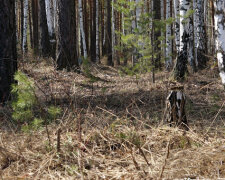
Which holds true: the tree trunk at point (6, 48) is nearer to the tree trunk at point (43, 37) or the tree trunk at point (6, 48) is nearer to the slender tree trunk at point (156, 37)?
the slender tree trunk at point (156, 37)

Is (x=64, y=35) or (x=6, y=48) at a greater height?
(x=64, y=35)

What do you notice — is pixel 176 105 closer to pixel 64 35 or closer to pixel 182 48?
pixel 182 48

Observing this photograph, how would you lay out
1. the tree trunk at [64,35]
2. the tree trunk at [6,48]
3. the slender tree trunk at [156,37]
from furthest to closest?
the tree trunk at [64,35]
the slender tree trunk at [156,37]
the tree trunk at [6,48]

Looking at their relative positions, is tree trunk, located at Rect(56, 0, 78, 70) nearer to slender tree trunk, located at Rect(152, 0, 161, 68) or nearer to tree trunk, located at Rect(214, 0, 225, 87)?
slender tree trunk, located at Rect(152, 0, 161, 68)

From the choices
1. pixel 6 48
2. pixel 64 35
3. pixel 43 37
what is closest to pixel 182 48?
pixel 64 35

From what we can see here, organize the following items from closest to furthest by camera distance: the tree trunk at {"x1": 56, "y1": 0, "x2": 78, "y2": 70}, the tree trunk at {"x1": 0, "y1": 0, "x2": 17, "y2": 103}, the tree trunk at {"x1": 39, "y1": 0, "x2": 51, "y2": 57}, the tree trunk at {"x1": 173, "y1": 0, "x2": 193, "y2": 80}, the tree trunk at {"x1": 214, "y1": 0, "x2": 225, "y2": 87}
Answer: the tree trunk at {"x1": 214, "y1": 0, "x2": 225, "y2": 87} < the tree trunk at {"x1": 0, "y1": 0, "x2": 17, "y2": 103} < the tree trunk at {"x1": 173, "y1": 0, "x2": 193, "y2": 80} < the tree trunk at {"x1": 56, "y1": 0, "x2": 78, "y2": 70} < the tree trunk at {"x1": 39, "y1": 0, "x2": 51, "y2": 57}

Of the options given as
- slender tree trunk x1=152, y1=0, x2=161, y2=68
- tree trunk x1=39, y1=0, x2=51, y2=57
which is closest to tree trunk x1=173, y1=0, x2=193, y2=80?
slender tree trunk x1=152, y1=0, x2=161, y2=68

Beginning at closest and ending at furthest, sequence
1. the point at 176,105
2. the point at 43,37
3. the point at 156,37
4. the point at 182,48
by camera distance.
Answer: the point at 176,105, the point at 182,48, the point at 156,37, the point at 43,37

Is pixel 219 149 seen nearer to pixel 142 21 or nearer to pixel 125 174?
pixel 125 174

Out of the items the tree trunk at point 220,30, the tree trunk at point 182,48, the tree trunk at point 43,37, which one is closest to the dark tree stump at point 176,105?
the tree trunk at point 220,30

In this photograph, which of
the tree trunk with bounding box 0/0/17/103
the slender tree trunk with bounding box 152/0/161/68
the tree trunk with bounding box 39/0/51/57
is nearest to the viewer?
the tree trunk with bounding box 0/0/17/103

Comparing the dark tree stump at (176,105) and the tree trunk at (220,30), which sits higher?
the tree trunk at (220,30)

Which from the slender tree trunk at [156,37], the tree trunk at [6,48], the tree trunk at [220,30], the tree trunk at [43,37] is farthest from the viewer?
the tree trunk at [43,37]

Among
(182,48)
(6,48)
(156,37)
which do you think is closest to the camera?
(6,48)
